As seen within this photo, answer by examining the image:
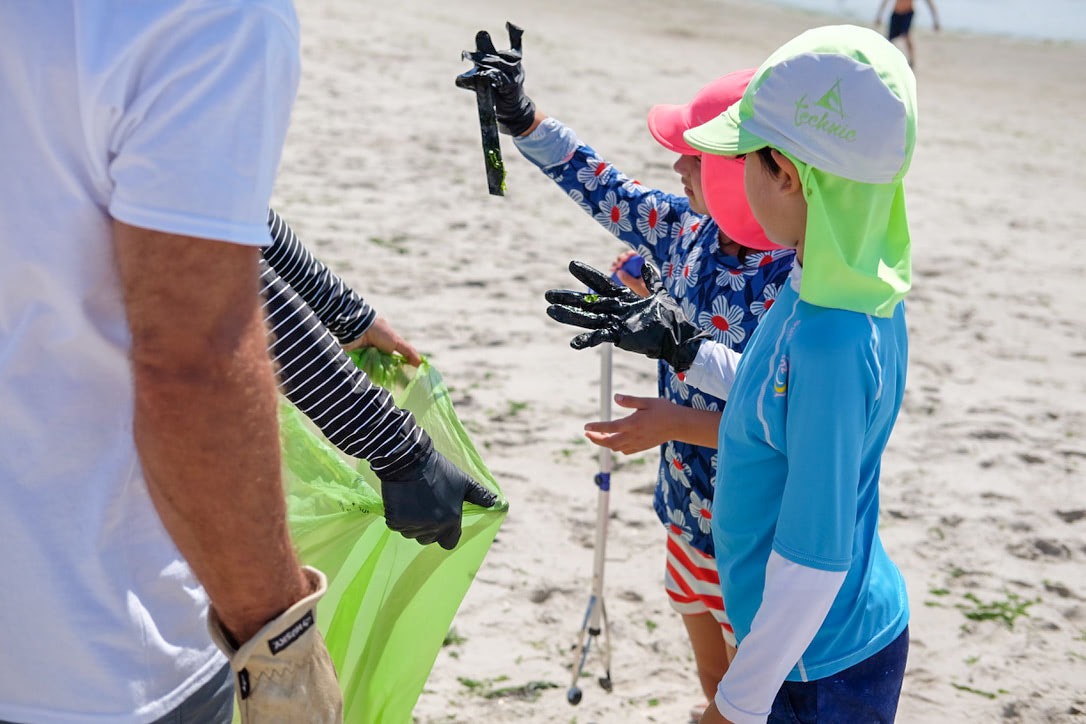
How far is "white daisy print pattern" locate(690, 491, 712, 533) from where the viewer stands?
8.18ft

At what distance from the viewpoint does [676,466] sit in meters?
2.56

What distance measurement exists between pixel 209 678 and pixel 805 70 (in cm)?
118

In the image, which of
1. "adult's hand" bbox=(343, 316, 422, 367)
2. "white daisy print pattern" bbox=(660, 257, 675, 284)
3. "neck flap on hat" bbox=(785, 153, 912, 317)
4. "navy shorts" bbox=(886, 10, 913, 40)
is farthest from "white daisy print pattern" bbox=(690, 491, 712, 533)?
"navy shorts" bbox=(886, 10, 913, 40)

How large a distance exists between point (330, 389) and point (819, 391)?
737 mm

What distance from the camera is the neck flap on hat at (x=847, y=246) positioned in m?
1.63

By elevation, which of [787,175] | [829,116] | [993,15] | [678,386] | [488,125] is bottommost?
[993,15]

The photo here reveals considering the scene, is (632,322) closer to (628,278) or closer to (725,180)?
(725,180)

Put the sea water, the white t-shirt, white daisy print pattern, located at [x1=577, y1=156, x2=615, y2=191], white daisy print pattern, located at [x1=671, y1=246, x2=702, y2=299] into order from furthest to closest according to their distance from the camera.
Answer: the sea water < white daisy print pattern, located at [x1=577, y1=156, x2=615, y2=191] < white daisy print pattern, located at [x1=671, y1=246, x2=702, y2=299] < the white t-shirt

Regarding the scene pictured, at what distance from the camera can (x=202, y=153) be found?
1.17 m

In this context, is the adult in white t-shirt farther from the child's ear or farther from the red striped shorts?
the red striped shorts

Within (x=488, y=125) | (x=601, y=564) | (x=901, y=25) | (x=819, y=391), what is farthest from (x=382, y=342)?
(x=901, y=25)

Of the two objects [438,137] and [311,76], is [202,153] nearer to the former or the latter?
[438,137]

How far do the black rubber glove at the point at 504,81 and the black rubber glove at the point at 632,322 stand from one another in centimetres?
55

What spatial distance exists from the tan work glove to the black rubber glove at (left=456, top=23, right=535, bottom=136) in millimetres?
1451
